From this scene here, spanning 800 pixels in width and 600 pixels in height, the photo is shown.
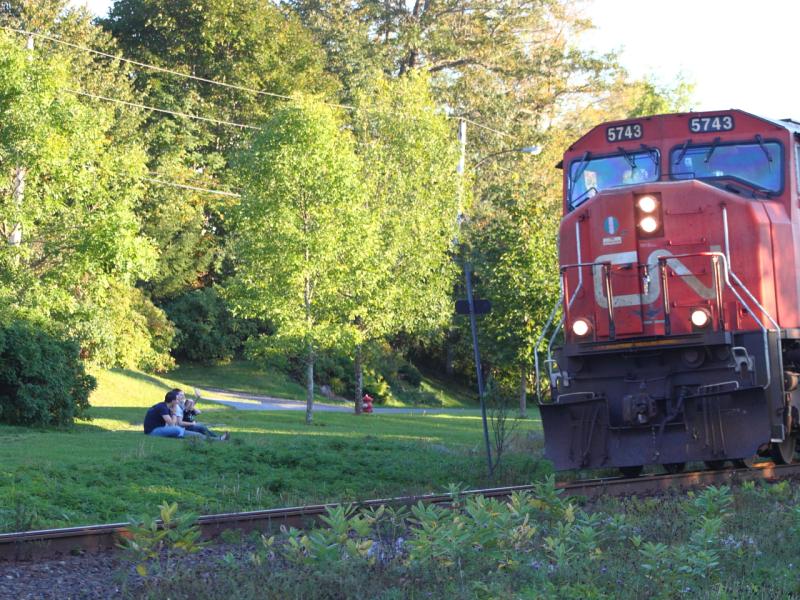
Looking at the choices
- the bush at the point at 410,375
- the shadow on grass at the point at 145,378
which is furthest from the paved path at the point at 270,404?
the bush at the point at 410,375

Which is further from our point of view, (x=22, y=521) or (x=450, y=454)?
(x=450, y=454)

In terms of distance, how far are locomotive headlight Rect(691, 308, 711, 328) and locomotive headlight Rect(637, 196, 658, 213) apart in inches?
57.7

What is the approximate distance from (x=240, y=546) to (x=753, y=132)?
862cm

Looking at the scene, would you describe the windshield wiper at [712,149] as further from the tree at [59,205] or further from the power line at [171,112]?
the power line at [171,112]

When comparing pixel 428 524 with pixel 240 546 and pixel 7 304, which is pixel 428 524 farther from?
pixel 7 304

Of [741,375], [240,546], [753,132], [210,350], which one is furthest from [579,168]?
[210,350]

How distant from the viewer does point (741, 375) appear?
13.2m

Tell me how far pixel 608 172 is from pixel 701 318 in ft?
8.42

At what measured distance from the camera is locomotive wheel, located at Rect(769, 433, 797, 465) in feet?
48.7

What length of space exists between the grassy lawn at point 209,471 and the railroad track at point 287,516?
137 cm

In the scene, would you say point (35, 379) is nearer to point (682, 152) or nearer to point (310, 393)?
point (310, 393)

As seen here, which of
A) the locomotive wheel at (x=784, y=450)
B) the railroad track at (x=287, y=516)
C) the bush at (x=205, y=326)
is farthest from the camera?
the bush at (x=205, y=326)

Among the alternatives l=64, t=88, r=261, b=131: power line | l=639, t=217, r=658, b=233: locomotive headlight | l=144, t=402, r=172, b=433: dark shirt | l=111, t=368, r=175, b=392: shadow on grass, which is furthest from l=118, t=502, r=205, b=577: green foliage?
l=64, t=88, r=261, b=131: power line

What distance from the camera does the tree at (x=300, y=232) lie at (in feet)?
96.2
